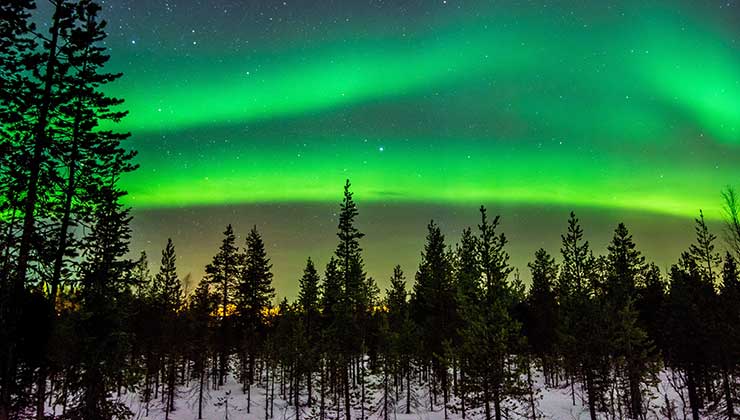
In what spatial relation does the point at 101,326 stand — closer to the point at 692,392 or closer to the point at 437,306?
the point at 437,306

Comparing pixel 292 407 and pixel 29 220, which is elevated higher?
pixel 29 220

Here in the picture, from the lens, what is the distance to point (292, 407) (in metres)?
46.8

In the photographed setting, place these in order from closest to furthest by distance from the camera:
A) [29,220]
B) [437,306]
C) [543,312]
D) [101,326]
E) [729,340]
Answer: [29,220]
[101,326]
[729,340]
[437,306]
[543,312]

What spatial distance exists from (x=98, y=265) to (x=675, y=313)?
39536 millimetres

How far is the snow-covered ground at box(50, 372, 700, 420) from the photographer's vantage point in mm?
38656

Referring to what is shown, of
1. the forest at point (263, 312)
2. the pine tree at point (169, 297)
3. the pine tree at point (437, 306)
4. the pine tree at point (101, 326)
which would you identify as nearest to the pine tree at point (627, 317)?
the forest at point (263, 312)

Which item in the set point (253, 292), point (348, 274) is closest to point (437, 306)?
point (348, 274)

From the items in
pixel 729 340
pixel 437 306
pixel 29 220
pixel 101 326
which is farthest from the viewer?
pixel 437 306

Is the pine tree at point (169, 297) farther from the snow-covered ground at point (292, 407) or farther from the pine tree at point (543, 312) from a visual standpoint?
the pine tree at point (543, 312)

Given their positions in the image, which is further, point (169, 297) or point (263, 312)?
point (263, 312)

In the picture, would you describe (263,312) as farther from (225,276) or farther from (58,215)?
(58,215)

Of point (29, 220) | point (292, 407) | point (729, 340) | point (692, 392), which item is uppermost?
point (29, 220)

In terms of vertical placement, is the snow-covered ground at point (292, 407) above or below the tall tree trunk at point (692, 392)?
below

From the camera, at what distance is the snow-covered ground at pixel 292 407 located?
127ft
